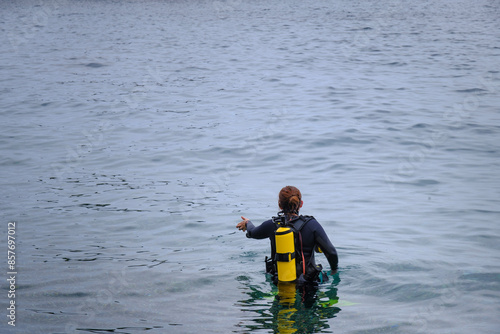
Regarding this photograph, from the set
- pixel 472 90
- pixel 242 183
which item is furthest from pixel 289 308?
pixel 472 90

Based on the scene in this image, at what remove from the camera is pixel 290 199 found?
8.00 metres

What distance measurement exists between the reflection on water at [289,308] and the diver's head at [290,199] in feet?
3.56

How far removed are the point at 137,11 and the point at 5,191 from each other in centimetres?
5990

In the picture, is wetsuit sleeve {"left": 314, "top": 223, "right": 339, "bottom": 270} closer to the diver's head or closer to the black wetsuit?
the black wetsuit

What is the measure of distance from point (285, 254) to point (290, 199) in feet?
2.53

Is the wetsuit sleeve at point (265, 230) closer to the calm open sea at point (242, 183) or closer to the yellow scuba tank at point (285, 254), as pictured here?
the yellow scuba tank at point (285, 254)

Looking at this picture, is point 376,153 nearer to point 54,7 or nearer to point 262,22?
point 262,22

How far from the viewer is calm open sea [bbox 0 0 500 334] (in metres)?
8.45

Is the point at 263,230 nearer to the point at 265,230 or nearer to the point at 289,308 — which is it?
the point at 265,230

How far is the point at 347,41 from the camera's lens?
143 feet

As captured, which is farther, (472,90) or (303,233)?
(472,90)

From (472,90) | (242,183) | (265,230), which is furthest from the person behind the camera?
(472,90)

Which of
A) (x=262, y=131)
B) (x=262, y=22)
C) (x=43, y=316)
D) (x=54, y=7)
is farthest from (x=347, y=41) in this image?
(x=54, y=7)

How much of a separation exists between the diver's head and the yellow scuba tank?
0.29 meters
